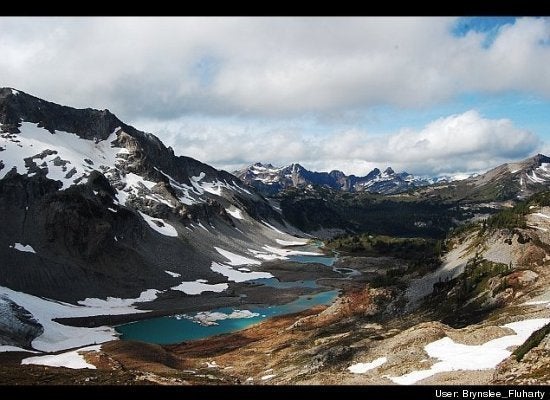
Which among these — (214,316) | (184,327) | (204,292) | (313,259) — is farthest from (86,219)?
(313,259)

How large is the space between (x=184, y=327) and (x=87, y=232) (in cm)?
5488

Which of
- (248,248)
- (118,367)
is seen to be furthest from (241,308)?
(248,248)

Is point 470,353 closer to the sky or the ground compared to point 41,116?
closer to the ground

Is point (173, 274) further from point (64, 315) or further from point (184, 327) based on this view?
point (184, 327)

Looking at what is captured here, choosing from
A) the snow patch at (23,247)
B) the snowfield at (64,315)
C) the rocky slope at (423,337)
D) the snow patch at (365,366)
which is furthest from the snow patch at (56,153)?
the snow patch at (365,366)

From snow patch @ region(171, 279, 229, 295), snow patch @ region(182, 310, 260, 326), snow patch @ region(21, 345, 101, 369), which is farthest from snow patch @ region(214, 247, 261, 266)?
snow patch @ region(21, 345, 101, 369)

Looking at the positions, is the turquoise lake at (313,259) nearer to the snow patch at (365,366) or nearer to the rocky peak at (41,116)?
the rocky peak at (41,116)

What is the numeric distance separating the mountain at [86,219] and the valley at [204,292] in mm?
525

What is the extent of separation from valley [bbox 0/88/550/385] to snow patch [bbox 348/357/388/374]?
0.17 metres

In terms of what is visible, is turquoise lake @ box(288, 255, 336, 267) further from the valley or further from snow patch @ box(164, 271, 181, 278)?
snow patch @ box(164, 271, 181, 278)

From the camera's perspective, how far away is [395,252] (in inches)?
7539

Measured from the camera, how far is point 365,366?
40.2 metres

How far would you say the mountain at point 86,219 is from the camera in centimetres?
11225
